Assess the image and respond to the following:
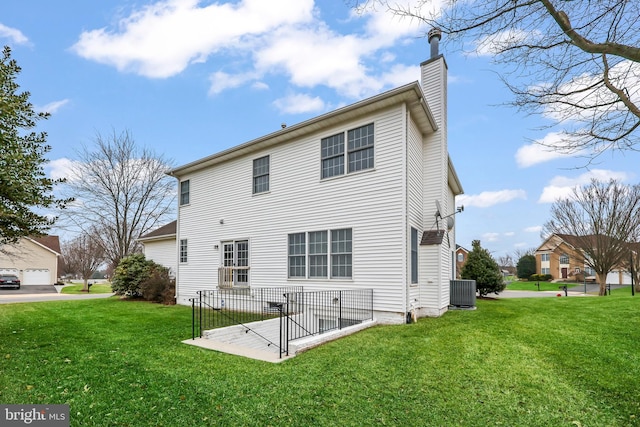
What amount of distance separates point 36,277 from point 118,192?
22336 millimetres

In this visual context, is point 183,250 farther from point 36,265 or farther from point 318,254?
point 36,265

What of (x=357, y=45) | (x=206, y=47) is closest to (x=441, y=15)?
(x=357, y=45)

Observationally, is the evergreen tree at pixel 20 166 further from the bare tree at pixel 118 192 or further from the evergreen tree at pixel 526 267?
the evergreen tree at pixel 526 267

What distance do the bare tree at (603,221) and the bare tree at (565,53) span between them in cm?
2188

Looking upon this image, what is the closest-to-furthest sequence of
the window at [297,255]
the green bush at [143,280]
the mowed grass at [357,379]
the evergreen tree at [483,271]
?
the mowed grass at [357,379] < the window at [297,255] < the evergreen tree at [483,271] < the green bush at [143,280]

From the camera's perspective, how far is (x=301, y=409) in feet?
13.9

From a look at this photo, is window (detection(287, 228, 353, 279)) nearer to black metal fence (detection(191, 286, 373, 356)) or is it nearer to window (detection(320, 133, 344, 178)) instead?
black metal fence (detection(191, 286, 373, 356))

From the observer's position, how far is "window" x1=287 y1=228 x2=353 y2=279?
10164 millimetres

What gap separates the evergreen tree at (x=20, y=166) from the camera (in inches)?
280

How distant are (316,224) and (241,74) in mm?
7735

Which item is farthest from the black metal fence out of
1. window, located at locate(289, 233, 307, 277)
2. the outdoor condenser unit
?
the outdoor condenser unit

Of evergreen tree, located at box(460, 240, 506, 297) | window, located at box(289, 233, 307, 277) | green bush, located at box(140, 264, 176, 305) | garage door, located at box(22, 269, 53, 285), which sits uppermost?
window, located at box(289, 233, 307, 277)

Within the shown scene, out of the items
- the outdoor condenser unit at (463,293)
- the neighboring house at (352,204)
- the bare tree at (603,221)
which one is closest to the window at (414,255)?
the neighboring house at (352,204)

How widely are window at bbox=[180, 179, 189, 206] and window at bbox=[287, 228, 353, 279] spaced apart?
289 inches
